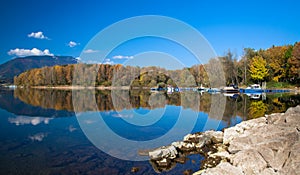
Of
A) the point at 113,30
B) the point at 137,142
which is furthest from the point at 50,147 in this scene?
the point at 113,30

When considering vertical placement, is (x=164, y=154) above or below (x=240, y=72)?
below

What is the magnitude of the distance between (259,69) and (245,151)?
53.2m

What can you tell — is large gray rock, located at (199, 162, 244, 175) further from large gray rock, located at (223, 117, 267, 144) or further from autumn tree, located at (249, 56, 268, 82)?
autumn tree, located at (249, 56, 268, 82)

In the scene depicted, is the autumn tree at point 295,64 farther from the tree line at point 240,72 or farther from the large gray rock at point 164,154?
the large gray rock at point 164,154

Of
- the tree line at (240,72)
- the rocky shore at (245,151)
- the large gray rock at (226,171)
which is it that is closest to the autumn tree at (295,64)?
the tree line at (240,72)

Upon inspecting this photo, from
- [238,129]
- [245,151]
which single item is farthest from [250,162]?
[238,129]

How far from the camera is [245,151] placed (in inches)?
261

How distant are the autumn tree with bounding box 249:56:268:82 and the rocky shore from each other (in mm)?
47292

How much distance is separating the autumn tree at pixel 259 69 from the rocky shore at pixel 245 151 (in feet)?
155

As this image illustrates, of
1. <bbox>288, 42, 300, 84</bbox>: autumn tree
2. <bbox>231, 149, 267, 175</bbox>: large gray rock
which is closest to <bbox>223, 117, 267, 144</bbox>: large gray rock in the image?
Result: <bbox>231, 149, 267, 175</bbox>: large gray rock

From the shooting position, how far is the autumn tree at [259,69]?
175 feet

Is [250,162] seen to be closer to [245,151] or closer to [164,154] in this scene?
[245,151]

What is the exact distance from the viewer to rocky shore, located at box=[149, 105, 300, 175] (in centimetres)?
583

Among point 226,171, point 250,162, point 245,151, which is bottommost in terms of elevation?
point 226,171
